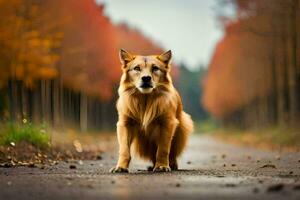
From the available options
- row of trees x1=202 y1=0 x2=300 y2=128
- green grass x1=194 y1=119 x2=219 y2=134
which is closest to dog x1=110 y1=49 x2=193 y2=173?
row of trees x1=202 y1=0 x2=300 y2=128

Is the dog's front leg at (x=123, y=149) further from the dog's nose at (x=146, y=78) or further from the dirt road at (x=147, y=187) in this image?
the dog's nose at (x=146, y=78)

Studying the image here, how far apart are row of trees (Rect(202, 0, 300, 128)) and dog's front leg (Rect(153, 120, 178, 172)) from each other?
590 inches

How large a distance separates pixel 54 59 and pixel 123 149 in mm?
17777

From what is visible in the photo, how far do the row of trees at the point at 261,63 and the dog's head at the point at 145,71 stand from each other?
14.9m

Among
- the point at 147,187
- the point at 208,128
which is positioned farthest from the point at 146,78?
the point at 208,128

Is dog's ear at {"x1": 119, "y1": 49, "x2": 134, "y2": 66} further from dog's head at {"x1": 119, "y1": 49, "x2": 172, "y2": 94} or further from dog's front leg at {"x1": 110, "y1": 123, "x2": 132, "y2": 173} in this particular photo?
dog's front leg at {"x1": 110, "y1": 123, "x2": 132, "y2": 173}

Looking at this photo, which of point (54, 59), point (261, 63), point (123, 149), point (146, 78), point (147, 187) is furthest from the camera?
point (261, 63)

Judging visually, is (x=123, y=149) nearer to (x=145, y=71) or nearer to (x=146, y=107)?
(x=146, y=107)

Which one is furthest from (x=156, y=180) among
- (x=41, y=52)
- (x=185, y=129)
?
(x=41, y=52)

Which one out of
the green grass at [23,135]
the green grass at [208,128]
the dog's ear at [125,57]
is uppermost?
the dog's ear at [125,57]

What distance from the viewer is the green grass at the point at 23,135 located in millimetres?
14798

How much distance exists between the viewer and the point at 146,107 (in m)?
10.2

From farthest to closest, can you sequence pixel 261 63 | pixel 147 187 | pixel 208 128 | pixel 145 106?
pixel 208 128, pixel 261 63, pixel 145 106, pixel 147 187

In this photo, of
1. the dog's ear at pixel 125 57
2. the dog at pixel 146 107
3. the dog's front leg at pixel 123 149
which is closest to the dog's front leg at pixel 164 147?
the dog at pixel 146 107
